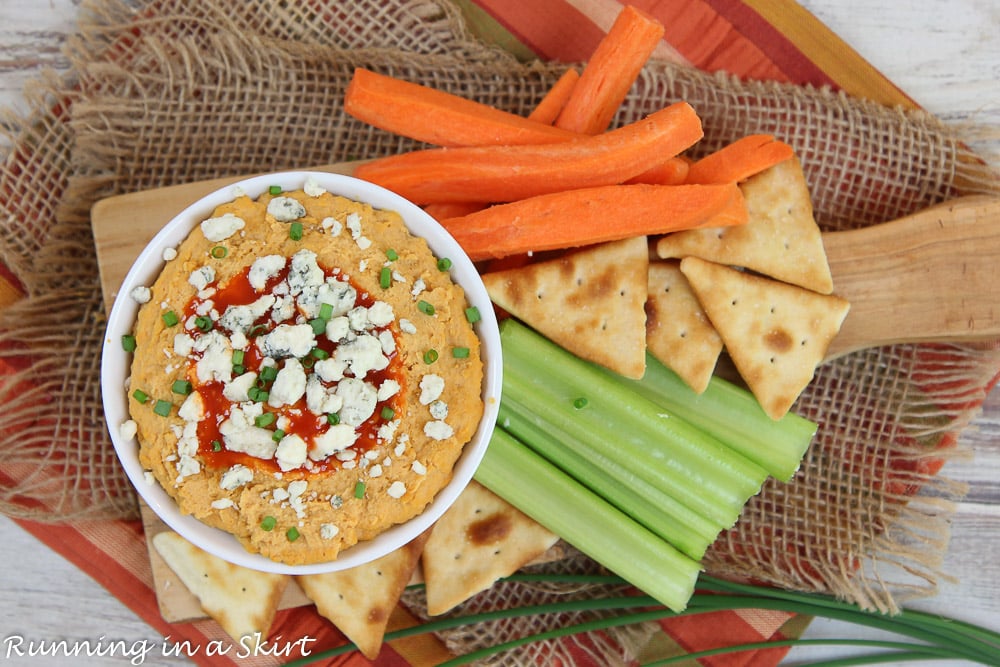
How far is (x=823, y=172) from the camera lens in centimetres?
283

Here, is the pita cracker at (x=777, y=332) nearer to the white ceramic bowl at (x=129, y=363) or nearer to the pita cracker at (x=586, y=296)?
the pita cracker at (x=586, y=296)

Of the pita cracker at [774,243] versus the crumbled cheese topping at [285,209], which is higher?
the pita cracker at [774,243]

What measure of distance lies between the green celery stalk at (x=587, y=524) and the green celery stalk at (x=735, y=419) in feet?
1.31

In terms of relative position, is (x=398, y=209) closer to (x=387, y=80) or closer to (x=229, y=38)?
(x=387, y=80)

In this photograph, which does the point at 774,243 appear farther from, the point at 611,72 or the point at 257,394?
the point at 257,394

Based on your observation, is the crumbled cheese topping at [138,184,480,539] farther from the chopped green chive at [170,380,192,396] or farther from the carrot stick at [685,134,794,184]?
the carrot stick at [685,134,794,184]

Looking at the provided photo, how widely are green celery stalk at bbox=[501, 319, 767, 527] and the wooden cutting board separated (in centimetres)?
58

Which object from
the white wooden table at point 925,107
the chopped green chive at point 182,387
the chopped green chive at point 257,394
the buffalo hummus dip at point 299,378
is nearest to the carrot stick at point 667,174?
the buffalo hummus dip at point 299,378

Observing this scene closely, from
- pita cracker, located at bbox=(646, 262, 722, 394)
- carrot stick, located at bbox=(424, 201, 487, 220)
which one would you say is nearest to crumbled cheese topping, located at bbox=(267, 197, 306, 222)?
carrot stick, located at bbox=(424, 201, 487, 220)

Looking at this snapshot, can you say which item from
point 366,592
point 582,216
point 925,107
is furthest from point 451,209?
point 925,107

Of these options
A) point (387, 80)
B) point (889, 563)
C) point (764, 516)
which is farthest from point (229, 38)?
point (889, 563)

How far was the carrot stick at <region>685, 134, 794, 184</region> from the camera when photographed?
2545 millimetres

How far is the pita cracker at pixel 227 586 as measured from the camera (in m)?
2.63

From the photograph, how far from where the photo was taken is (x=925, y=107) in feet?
9.83
